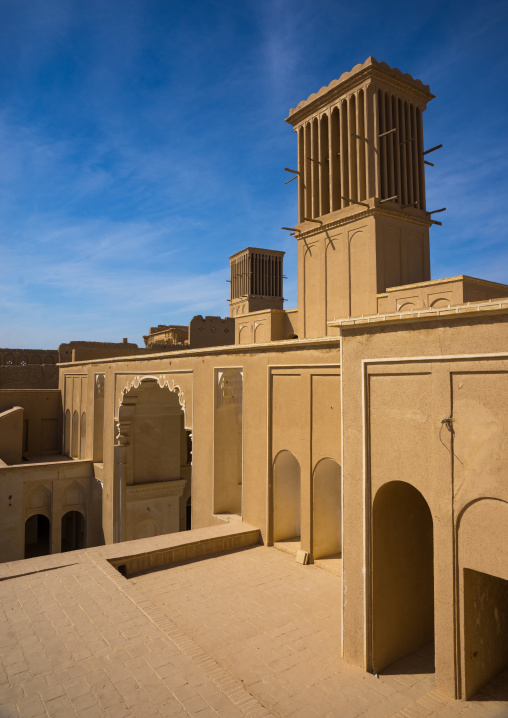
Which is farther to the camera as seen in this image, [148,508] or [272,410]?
[148,508]

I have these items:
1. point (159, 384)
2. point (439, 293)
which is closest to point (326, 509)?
point (439, 293)

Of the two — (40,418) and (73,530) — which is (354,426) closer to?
(73,530)

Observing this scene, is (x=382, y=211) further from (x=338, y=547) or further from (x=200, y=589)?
(x=200, y=589)

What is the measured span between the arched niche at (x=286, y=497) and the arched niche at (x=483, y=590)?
5166 millimetres

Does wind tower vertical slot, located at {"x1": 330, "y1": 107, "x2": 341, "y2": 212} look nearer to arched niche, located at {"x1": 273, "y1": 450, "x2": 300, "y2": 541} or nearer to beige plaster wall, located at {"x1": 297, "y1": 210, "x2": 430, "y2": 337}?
beige plaster wall, located at {"x1": 297, "y1": 210, "x2": 430, "y2": 337}

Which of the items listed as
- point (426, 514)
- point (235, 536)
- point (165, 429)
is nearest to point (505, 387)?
point (426, 514)

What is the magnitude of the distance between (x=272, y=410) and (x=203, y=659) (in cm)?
534

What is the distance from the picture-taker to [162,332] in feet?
116

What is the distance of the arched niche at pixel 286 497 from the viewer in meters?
10.5

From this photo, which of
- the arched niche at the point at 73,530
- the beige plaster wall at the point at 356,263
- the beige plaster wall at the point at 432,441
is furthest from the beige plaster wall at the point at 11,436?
the beige plaster wall at the point at 432,441

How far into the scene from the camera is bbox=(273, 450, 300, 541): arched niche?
34.5ft

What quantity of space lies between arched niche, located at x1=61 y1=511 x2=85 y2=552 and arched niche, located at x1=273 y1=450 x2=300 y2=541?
15.0m

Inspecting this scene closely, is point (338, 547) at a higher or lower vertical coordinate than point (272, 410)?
lower

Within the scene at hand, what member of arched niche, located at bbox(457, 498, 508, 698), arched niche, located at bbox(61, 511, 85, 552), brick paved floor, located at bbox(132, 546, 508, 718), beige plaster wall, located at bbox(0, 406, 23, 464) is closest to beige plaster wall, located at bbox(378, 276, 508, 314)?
brick paved floor, located at bbox(132, 546, 508, 718)
